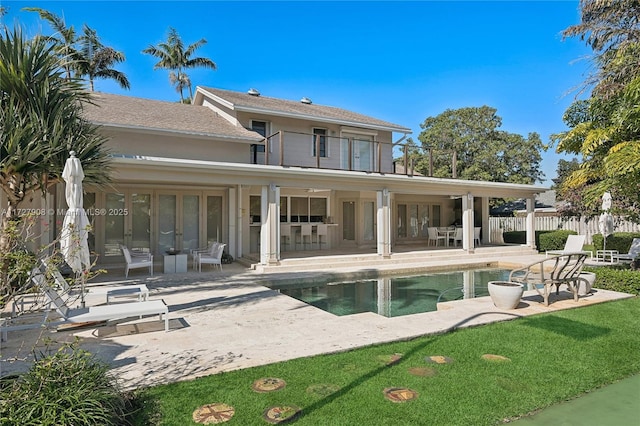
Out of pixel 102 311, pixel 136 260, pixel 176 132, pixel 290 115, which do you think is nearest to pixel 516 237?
pixel 290 115

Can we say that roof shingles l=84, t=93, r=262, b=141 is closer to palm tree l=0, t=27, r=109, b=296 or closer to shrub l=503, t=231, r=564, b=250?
palm tree l=0, t=27, r=109, b=296

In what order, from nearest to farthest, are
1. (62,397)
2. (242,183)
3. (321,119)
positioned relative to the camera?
(62,397) < (242,183) < (321,119)

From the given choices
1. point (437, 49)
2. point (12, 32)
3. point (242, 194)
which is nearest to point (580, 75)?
point (437, 49)

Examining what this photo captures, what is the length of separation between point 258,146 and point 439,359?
13.3 meters

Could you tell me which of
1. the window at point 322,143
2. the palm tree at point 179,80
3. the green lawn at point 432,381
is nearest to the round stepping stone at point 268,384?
the green lawn at point 432,381

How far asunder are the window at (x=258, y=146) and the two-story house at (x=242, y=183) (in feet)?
0.14

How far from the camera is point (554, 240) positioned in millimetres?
19797

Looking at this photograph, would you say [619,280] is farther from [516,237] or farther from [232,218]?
[516,237]

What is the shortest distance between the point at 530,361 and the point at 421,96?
69.3ft

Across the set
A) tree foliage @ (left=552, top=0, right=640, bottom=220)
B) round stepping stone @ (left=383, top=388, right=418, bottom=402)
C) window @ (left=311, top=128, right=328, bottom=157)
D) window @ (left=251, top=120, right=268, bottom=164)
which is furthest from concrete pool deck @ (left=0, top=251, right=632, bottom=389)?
window @ (left=311, top=128, right=328, bottom=157)

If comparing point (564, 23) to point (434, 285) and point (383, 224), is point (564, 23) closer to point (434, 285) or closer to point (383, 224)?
point (383, 224)

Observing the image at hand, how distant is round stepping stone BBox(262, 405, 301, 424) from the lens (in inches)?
129

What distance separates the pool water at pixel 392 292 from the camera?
862 centimetres

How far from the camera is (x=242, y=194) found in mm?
15422
